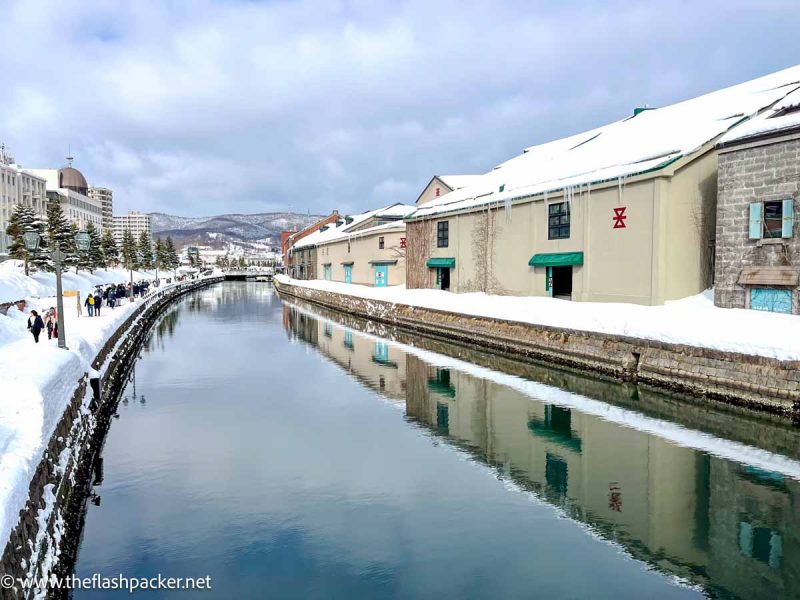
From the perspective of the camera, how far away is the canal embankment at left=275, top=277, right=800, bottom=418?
1850 cm

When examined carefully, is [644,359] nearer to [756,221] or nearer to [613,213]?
[756,221]

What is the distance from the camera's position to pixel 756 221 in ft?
75.2

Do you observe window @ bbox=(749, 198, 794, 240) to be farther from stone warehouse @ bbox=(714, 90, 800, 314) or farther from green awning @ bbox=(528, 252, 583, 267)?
green awning @ bbox=(528, 252, 583, 267)

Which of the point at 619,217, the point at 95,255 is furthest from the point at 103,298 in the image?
the point at 619,217

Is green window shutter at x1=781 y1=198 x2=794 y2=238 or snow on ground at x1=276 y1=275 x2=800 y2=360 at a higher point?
green window shutter at x1=781 y1=198 x2=794 y2=238

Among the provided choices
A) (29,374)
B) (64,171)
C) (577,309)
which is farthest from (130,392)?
(64,171)

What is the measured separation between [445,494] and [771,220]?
696 inches

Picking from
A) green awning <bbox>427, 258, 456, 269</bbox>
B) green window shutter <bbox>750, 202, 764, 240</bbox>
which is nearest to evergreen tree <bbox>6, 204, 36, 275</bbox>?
green awning <bbox>427, 258, 456, 269</bbox>

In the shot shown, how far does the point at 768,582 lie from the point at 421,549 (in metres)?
5.73

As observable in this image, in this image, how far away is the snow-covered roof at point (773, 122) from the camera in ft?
71.8

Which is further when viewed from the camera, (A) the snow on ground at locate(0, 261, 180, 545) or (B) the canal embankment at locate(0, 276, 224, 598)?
(A) the snow on ground at locate(0, 261, 180, 545)

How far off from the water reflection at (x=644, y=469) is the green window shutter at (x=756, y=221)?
24.6 feet

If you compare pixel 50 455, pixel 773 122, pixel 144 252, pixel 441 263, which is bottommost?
pixel 50 455

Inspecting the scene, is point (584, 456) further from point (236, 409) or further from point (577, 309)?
point (577, 309)
